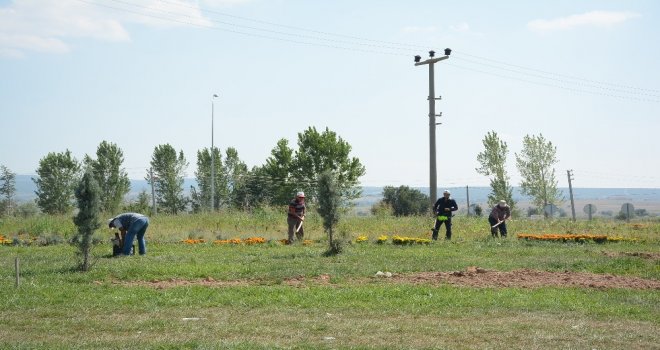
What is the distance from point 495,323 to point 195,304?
4909mm

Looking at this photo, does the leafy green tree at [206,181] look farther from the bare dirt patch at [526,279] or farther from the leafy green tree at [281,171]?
the bare dirt patch at [526,279]

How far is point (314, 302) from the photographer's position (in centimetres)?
1281

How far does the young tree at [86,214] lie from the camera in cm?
1659

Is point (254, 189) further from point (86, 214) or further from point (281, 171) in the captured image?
point (86, 214)

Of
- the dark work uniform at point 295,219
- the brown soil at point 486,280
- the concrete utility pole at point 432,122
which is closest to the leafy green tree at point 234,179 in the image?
the concrete utility pole at point 432,122

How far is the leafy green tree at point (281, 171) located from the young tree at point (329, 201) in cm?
4639

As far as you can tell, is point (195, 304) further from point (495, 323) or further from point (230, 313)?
point (495, 323)

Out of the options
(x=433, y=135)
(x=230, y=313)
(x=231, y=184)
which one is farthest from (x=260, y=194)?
(x=230, y=313)

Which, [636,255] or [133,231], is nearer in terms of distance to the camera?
[133,231]

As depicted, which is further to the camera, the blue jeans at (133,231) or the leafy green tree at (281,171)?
the leafy green tree at (281,171)

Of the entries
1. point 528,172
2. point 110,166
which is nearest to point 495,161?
point 528,172

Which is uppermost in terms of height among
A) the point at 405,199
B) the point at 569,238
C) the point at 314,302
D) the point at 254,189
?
the point at 254,189

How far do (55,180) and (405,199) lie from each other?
116ft

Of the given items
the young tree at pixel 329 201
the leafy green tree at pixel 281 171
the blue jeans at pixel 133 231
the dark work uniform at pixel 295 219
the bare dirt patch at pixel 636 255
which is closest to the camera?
the bare dirt patch at pixel 636 255
